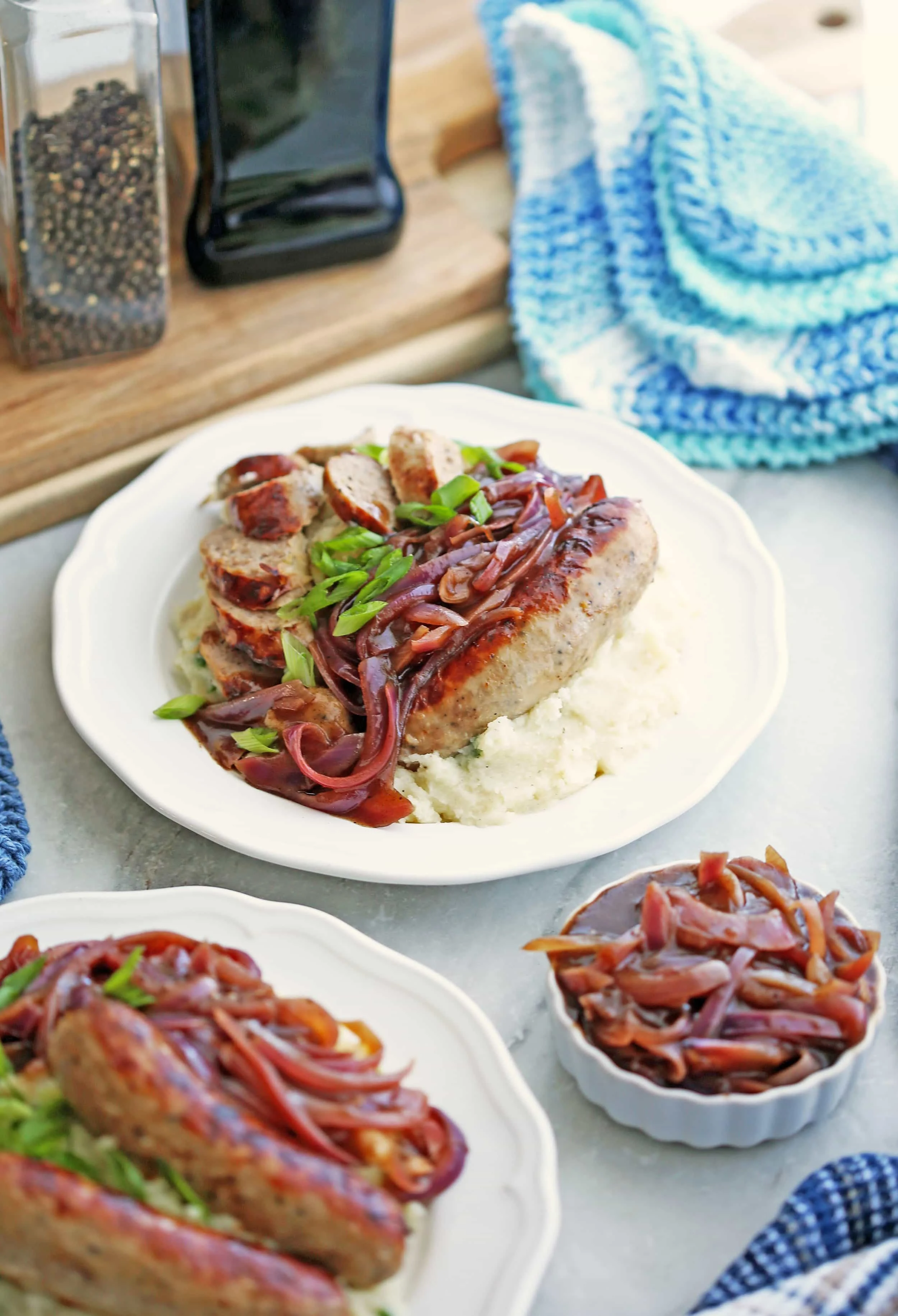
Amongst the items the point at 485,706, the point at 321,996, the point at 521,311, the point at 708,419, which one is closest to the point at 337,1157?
the point at 321,996

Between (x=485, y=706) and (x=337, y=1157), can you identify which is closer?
(x=337, y=1157)

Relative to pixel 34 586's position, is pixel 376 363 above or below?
above

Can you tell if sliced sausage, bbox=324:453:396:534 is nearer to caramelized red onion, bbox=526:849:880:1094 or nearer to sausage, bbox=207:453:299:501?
sausage, bbox=207:453:299:501

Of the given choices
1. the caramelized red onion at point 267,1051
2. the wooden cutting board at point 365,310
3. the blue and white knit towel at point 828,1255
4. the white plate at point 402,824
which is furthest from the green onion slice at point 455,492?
the blue and white knit towel at point 828,1255

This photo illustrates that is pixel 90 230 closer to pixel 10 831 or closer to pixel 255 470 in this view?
pixel 255 470

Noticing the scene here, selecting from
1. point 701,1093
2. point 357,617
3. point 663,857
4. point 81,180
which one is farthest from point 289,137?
point 701,1093

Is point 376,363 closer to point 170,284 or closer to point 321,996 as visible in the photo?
point 170,284
